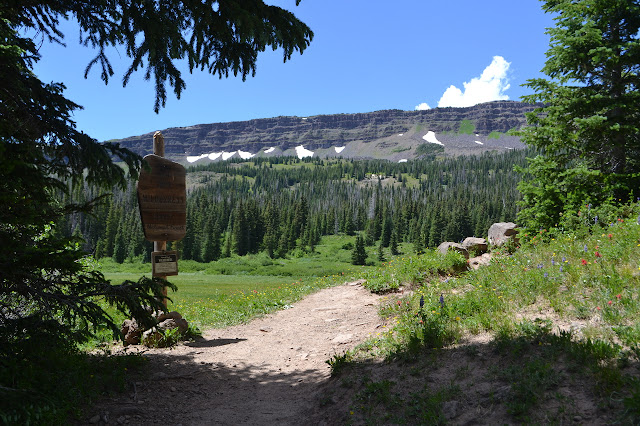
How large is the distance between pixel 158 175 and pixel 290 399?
5.58 m

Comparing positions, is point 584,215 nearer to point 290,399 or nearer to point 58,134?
point 290,399

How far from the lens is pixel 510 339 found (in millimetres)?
4828

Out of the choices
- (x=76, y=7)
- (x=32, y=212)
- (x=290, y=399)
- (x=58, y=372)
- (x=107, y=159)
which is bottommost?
(x=290, y=399)

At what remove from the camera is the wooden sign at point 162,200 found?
8.01 meters

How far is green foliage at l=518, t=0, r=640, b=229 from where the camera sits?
10562mm

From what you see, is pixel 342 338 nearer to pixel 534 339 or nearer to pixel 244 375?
pixel 244 375

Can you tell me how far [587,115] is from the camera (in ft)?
38.2

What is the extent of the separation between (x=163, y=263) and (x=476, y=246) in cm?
1145

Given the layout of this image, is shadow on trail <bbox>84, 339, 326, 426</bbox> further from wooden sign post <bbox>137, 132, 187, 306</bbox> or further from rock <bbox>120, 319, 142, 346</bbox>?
wooden sign post <bbox>137, 132, 187, 306</bbox>

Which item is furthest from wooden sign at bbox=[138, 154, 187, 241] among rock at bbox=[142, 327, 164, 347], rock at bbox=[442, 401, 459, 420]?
rock at bbox=[442, 401, 459, 420]

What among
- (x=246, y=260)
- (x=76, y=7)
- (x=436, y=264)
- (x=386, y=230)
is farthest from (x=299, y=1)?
(x=386, y=230)

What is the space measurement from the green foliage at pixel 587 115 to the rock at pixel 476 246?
2579 mm

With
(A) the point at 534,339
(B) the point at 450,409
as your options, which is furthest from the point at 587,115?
(B) the point at 450,409

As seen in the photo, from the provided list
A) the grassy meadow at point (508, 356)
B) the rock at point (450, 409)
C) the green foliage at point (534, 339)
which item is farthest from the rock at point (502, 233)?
the rock at point (450, 409)
